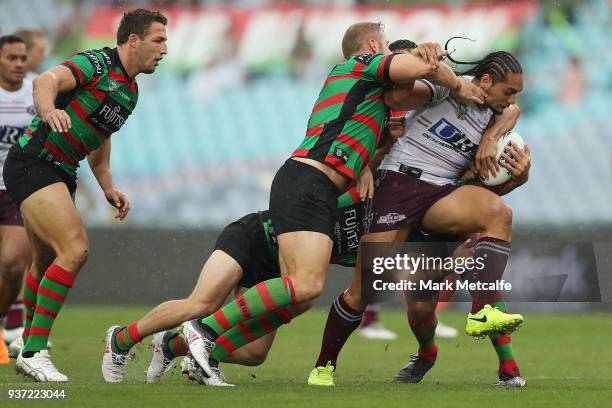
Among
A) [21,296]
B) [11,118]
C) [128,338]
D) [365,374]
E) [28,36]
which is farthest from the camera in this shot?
[28,36]

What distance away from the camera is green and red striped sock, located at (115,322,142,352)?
22.4 feet

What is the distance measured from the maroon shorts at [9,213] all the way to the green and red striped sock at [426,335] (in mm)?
3780

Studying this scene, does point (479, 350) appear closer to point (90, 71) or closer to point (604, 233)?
point (90, 71)

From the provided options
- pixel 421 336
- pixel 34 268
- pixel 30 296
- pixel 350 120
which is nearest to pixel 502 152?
pixel 350 120

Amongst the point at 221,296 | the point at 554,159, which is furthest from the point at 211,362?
the point at 554,159

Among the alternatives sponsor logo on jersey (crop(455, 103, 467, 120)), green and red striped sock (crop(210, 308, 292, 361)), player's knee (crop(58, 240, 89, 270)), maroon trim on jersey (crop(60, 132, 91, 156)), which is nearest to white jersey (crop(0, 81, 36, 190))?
maroon trim on jersey (crop(60, 132, 91, 156))

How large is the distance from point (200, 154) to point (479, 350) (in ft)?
30.1

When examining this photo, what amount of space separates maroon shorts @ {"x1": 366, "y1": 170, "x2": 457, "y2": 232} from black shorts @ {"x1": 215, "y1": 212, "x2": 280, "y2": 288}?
646 millimetres

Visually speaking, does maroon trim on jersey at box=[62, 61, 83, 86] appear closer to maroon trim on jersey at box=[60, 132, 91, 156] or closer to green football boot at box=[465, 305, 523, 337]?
maroon trim on jersey at box=[60, 132, 91, 156]

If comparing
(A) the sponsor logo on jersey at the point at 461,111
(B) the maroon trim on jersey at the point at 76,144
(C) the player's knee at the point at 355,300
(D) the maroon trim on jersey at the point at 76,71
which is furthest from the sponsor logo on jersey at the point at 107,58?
(A) the sponsor logo on jersey at the point at 461,111

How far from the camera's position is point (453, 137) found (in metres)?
7.01

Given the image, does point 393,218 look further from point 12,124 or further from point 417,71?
point 12,124

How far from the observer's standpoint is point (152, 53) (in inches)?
287

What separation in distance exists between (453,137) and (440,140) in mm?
82
